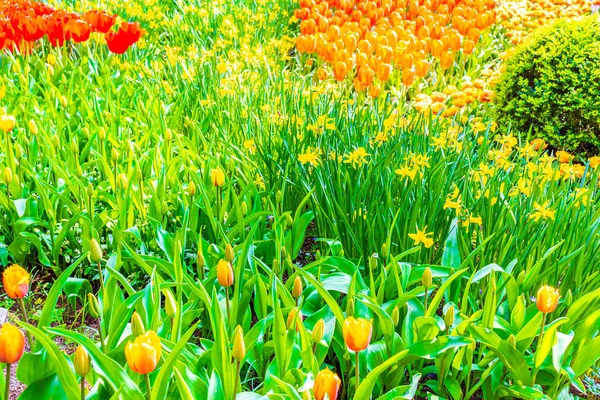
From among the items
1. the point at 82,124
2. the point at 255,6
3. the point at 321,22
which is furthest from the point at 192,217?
the point at 255,6

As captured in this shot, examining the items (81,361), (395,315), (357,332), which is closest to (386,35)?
(395,315)

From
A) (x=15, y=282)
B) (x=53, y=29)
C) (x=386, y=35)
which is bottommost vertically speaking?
(x=386, y=35)

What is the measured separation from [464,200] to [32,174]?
1777 mm

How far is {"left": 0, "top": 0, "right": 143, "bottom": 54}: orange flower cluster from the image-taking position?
14.4 ft

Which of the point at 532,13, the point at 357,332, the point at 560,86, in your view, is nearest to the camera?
the point at 357,332

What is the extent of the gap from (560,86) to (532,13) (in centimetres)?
323

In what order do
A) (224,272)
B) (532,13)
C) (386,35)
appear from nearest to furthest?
(224,272), (386,35), (532,13)

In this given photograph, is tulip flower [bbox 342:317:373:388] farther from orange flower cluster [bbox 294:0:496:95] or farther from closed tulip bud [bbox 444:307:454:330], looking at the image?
orange flower cluster [bbox 294:0:496:95]

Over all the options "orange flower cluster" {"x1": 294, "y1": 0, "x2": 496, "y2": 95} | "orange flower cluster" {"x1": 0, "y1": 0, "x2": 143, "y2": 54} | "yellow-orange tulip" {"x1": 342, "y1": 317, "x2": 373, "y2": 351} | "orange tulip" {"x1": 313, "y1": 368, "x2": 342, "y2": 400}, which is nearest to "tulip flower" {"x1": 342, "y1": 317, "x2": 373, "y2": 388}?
"yellow-orange tulip" {"x1": 342, "y1": 317, "x2": 373, "y2": 351}

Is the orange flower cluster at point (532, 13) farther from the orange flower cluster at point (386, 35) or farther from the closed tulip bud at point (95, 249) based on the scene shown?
the closed tulip bud at point (95, 249)

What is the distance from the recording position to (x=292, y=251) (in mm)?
2580

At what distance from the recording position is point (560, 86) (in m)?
4.00

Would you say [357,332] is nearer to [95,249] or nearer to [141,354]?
[141,354]

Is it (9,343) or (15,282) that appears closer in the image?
(9,343)
